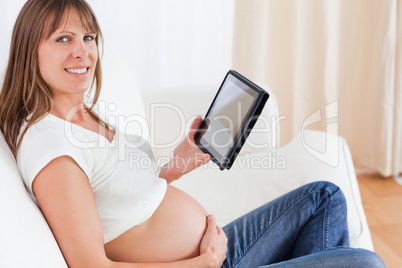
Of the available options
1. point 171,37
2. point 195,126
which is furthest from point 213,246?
point 171,37

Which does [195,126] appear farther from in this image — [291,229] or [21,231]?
[21,231]

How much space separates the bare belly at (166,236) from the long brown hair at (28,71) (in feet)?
0.94

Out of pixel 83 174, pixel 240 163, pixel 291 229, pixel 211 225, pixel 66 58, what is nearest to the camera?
pixel 83 174

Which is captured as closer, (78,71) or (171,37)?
(78,71)

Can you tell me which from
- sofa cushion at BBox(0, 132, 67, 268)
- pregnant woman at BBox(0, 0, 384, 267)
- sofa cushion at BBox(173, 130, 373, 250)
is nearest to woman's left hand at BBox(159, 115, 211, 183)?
pregnant woman at BBox(0, 0, 384, 267)

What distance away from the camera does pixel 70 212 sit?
0.86 m

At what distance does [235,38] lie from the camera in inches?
94.8

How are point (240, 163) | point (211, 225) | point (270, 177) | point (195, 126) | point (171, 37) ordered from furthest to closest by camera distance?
point (171, 37) < point (240, 163) < point (270, 177) < point (195, 126) < point (211, 225)

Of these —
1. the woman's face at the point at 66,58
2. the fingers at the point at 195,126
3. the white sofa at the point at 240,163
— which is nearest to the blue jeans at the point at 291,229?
the white sofa at the point at 240,163

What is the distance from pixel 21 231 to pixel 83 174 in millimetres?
171

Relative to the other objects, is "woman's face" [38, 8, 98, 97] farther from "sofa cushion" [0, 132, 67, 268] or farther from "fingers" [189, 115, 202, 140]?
"fingers" [189, 115, 202, 140]

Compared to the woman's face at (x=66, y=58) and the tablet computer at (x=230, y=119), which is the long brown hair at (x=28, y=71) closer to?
the woman's face at (x=66, y=58)

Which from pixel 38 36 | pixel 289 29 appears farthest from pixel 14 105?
pixel 289 29

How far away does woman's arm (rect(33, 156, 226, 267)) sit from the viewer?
0.86m
